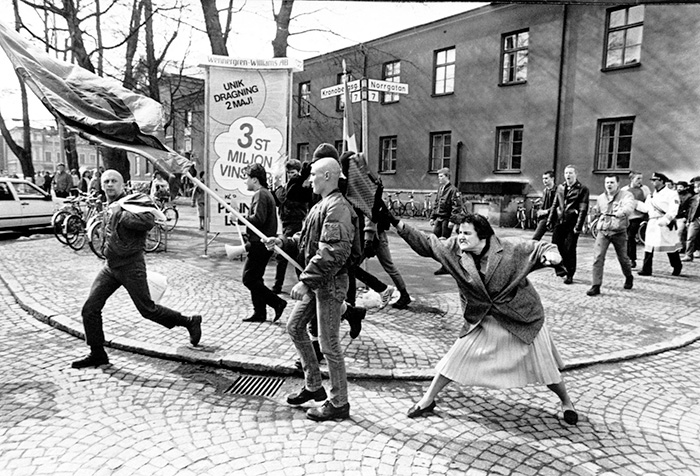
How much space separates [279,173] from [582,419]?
6990 mm

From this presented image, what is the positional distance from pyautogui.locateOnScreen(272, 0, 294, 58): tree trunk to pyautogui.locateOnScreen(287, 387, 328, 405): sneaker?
40.1ft

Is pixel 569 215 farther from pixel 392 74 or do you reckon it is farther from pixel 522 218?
pixel 392 74

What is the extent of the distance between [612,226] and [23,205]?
48.6ft

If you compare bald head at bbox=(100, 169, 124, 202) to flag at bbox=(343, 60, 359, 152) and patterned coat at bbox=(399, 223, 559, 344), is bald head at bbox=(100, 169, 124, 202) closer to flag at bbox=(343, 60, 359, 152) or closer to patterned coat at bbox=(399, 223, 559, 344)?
patterned coat at bbox=(399, 223, 559, 344)

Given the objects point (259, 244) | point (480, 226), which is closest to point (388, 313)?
point (259, 244)

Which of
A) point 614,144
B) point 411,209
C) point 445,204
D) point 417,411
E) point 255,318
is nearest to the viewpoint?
point 417,411

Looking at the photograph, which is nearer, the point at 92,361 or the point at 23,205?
the point at 92,361

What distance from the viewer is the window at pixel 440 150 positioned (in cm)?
→ 2325

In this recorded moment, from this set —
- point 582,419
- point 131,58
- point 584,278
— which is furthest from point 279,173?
point 131,58

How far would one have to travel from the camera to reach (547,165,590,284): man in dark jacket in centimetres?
864

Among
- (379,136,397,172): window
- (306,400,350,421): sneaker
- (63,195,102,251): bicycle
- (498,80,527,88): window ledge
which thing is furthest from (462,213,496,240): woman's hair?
(379,136,397,172): window

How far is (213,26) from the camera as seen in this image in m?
13.1

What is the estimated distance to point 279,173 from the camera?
9.65 metres

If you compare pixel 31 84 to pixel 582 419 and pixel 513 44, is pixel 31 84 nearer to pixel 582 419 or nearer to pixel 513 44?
pixel 582 419
